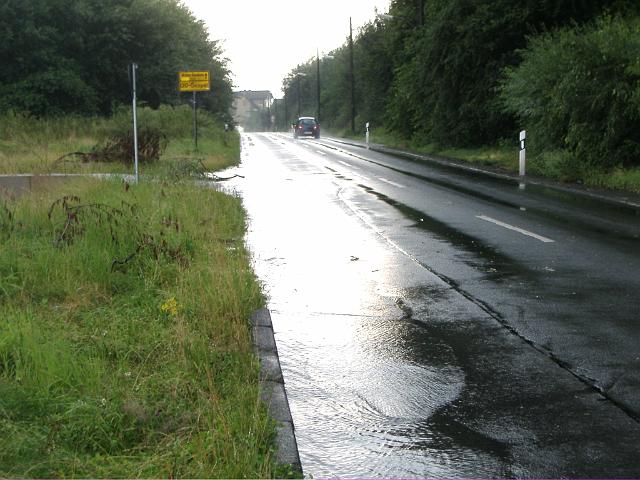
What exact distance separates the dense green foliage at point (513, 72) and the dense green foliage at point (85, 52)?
45.1 feet

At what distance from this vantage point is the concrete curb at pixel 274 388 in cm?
420

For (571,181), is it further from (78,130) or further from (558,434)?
(78,130)

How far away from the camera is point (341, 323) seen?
7102 mm

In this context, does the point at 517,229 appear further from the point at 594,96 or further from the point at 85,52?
the point at 85,52

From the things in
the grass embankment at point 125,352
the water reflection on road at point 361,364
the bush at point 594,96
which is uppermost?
the bush at point 594,96

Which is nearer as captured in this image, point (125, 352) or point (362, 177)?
point (125, 352)

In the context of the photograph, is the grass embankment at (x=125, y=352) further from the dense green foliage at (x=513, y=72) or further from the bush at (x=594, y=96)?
the dense green foliage at (x=513, y=72)

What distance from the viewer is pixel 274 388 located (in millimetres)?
5188

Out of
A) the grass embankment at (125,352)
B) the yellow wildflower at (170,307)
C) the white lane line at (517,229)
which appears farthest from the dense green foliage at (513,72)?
the yellow wildflower at (170,307)

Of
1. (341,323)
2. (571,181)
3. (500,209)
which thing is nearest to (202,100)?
(571,181)

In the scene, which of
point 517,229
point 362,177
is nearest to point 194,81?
point 362,177

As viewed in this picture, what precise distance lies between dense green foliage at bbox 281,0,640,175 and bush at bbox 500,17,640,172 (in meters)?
0.03

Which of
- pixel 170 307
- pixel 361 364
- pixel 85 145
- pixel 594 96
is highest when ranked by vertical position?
pixel 594 96

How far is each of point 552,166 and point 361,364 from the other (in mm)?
16313
